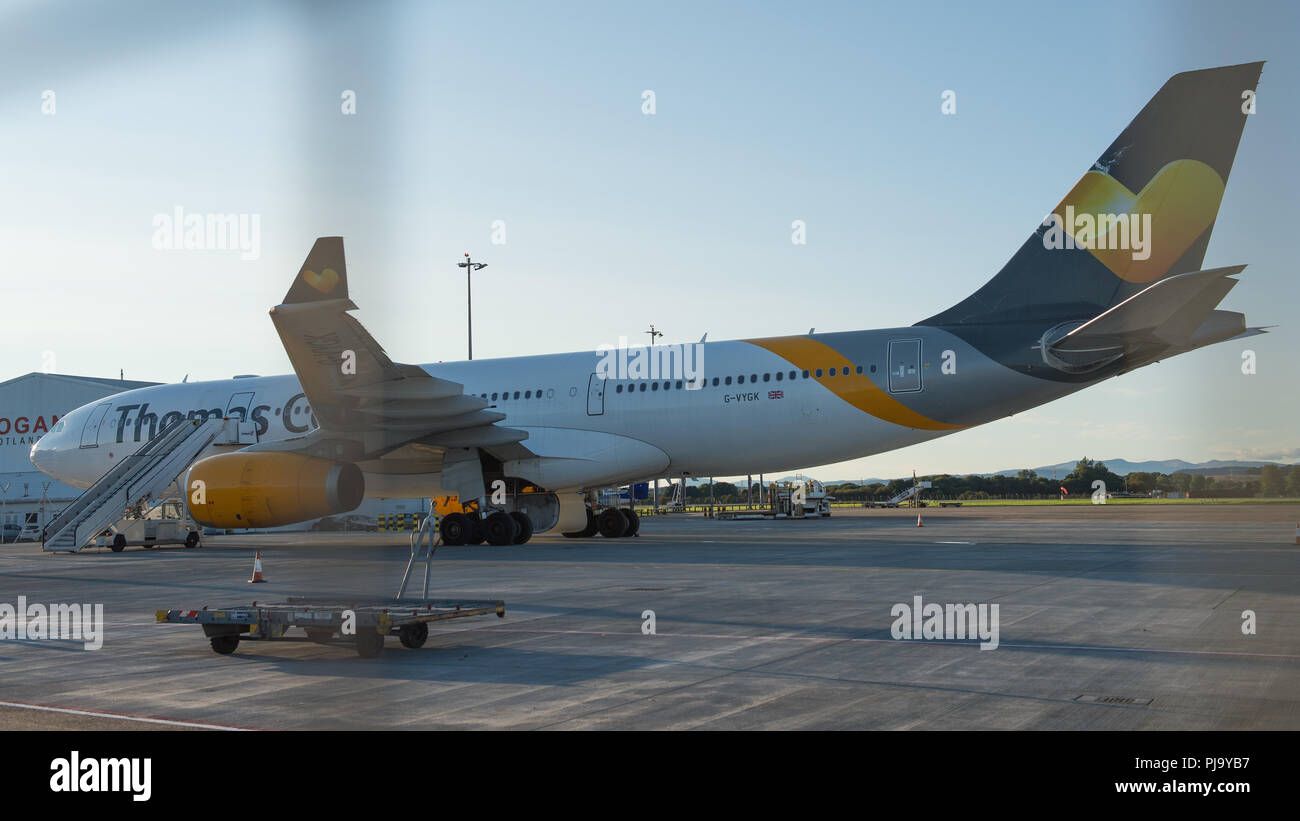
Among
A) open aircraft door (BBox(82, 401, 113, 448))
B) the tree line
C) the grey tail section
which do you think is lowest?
the tree line

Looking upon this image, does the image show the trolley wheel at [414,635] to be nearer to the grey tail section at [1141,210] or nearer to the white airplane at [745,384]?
the white airplane at [745,384]

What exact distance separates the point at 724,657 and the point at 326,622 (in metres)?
3.07

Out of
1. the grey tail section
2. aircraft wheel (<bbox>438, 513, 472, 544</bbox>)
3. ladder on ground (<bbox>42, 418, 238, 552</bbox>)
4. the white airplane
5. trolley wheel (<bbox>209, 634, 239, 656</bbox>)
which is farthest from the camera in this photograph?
ladder on ground (<bbox>42, 418, 238, 552</bbox>)

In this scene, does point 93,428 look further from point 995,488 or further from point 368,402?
point 995,488

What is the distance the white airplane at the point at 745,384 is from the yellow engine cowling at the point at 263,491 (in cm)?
3

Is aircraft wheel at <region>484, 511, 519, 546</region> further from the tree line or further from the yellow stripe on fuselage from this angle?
Answer: the tree line

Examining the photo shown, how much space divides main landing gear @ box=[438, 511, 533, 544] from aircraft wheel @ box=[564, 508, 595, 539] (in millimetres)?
3686

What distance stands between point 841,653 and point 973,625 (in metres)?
1.97

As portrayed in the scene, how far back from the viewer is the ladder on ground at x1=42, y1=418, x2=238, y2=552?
2584 cm

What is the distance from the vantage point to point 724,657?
799cm

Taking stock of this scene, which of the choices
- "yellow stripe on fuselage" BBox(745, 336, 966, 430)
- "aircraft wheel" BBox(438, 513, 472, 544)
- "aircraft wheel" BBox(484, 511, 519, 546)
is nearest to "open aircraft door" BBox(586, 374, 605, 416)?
"aircraft wheel" BBox(484, 511, 519, 546)

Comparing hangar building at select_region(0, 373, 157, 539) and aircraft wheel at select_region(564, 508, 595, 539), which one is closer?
aircraft wheel at select_region(564, 508, 595, 539)
